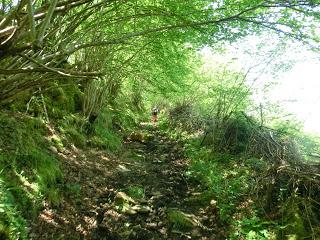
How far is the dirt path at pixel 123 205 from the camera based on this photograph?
5387 millimetres

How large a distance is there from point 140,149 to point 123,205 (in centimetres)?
604

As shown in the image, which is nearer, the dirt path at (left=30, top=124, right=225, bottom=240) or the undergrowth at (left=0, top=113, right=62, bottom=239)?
the undergrowth at (left=0, top=113, right=62, bottom=239)

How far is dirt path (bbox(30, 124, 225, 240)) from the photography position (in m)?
5.39

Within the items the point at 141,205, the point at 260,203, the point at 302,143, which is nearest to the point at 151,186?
the point at 141,205

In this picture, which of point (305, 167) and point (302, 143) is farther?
point (302, 143)

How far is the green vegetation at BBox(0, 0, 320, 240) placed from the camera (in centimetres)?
448

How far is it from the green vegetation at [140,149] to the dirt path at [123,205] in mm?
35

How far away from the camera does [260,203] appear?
6.30 m

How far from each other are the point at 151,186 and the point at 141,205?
50.9 inches

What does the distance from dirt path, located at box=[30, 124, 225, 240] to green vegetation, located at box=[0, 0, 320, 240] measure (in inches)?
1.4

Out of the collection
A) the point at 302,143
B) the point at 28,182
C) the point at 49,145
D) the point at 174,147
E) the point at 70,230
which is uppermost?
the point at 302,143

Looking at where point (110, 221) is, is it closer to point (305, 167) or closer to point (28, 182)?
point (28, 182)

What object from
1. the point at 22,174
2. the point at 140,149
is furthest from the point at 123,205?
the point at 140,149

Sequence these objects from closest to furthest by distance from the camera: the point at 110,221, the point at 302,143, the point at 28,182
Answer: the point at 28,182
the point at 110,221
the point at 302,143
